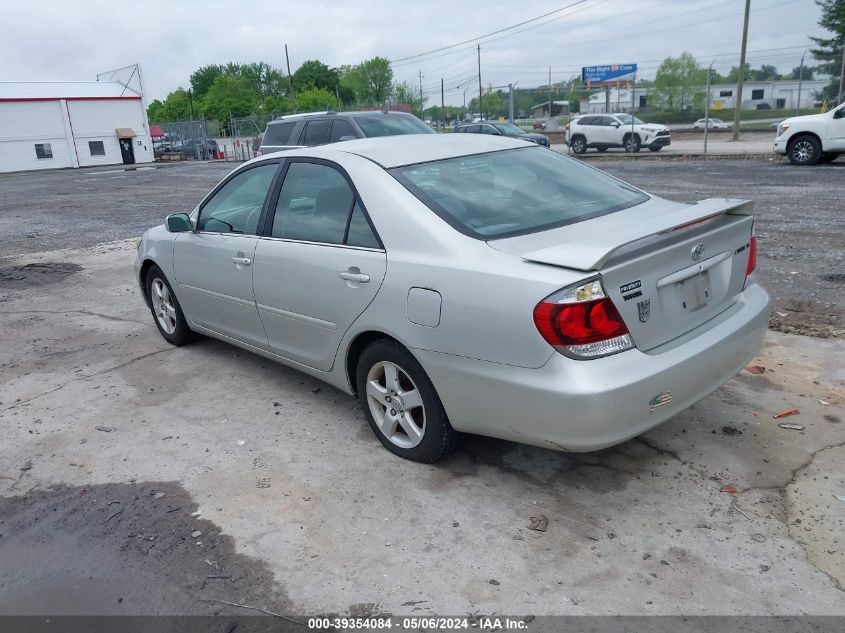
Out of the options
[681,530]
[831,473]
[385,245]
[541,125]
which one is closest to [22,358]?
[385,245]

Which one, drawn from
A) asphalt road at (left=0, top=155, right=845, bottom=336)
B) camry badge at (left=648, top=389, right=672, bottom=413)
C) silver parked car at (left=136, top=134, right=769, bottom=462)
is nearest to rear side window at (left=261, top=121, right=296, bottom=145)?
asphalt road at (left=0, top=155, right=845, bottom=336)

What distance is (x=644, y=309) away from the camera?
9.71ft

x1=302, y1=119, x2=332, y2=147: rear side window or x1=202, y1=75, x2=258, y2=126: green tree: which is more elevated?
x1=202, y1=75, x2=258, y2=126: green tree

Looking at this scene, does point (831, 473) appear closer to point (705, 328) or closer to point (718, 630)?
point (705, 328)

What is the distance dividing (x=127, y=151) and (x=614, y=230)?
2073 inches

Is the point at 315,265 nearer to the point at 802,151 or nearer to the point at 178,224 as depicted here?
the point at 178,224

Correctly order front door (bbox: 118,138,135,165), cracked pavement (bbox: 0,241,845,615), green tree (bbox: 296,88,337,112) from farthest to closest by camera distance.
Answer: green tree (bbox: 296,88,337,112) < front door (bbox: 118,138,135,165) < cracked pavement (bbox: 0,241,845,615)

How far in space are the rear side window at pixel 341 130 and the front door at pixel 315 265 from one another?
8736mm

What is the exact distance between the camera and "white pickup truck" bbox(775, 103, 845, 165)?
1689 cm

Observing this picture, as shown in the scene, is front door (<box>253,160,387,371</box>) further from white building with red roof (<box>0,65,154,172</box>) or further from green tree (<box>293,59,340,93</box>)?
green tree (<box>293,59,340,93</box>)

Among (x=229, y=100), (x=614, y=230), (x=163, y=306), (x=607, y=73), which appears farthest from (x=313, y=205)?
(x=229, y=100)

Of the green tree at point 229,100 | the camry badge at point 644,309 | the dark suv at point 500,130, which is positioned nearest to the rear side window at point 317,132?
the camry badge at point 644,309

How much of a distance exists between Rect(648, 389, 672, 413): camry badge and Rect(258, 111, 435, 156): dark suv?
10.1m

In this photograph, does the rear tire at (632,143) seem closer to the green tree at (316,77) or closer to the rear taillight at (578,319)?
the rear taillight at (578,319)
